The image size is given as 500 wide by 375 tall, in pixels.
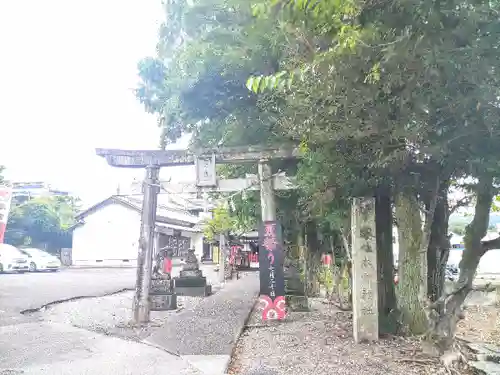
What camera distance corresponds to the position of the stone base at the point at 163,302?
13539mm

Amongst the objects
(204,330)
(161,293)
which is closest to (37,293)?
(161,293)

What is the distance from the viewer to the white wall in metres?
39.4

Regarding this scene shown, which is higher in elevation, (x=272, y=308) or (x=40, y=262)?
(x=40, y=262)

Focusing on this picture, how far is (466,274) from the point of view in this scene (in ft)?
22.1

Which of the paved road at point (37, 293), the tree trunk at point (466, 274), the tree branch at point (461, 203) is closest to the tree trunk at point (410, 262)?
the tree branch at point (461, 203)

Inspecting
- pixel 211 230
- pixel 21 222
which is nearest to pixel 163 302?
pixel 211 230

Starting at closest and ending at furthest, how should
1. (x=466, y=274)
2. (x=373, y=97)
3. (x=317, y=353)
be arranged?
(x=373, y=97)
(x=466, y=274)
(x=317, y=353)

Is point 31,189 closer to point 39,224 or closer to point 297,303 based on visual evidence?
point 39,224

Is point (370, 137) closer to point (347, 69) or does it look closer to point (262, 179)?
point (347, 69)

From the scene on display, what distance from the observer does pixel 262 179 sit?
1108 centimetres

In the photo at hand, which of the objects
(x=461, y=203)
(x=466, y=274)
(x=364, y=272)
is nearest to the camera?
(x=466, y=274)

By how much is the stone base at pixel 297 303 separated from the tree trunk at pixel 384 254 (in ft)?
13.4

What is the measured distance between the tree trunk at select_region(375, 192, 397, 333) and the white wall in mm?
31581

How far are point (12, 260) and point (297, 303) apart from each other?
66.2ft
